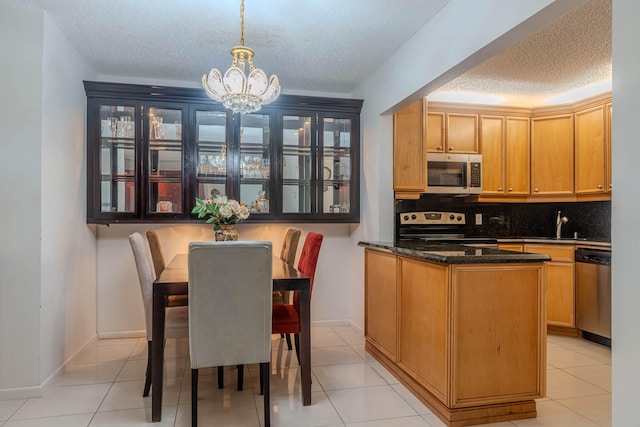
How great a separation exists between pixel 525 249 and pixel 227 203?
3.08m

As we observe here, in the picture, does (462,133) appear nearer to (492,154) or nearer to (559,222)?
(492,154)

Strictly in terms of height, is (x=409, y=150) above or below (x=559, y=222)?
above

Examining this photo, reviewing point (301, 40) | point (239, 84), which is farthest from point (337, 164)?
point (239, 84)

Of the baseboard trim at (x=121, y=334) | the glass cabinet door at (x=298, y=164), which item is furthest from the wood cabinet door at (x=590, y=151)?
the baseboard trim at (x=121, y=334)

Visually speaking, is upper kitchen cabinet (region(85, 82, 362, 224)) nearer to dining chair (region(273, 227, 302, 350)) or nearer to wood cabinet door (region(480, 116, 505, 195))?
dining chair (region(273, 227, 302, 350))

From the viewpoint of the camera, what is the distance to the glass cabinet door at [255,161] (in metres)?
3.91

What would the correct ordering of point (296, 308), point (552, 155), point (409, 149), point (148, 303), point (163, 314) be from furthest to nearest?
point (552, 155)
point (409, 149)
point (296, 308)
point (148, 303)
point (163, 314)

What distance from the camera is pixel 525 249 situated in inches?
163

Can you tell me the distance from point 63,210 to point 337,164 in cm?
246

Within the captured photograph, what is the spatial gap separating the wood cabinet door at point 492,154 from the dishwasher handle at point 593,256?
1.01 m

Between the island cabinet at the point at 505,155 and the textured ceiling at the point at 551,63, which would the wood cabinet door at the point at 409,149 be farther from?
the island cabinet at the point at 505,155

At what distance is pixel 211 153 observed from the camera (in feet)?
12.6

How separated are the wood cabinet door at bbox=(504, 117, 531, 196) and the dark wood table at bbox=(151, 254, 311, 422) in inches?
119

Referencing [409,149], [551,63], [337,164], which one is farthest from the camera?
[337,164]
